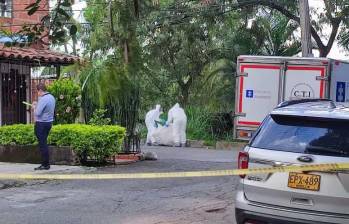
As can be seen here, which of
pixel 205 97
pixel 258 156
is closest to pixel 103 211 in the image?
pixel 258 156

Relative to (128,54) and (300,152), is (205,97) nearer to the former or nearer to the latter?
(128,54)

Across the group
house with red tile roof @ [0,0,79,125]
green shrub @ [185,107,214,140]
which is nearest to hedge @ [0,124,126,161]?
house with red tile roof @ [0,0,79,125]

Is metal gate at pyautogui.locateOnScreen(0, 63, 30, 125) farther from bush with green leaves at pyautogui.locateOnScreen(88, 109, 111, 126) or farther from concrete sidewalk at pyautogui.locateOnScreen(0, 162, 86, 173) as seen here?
concrete sidewalk at pyautogui.locateOnScreen(0, 162, 86, 173)

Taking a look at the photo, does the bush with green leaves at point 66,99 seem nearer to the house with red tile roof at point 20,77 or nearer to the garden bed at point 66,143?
the garden bed at point 66,143

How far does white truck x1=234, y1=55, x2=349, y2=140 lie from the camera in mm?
14586

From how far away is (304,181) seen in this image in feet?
18.5

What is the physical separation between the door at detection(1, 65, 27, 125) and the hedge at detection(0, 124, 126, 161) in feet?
10.4

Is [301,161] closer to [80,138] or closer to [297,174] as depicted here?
[297,174]

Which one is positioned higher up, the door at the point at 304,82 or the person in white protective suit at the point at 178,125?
the door at the point at 304,82

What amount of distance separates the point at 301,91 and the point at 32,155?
6.44 metres

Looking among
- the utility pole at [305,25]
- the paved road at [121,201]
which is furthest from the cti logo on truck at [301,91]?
the paved road at [121,201]

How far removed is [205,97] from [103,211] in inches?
629

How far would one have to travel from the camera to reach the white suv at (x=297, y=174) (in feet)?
18.2

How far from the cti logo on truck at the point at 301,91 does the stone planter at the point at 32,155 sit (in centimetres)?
552
